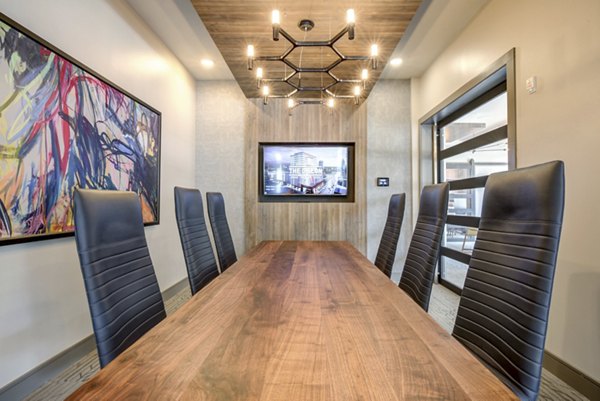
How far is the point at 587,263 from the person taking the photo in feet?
6.05

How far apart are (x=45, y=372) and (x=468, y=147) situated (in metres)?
4.26

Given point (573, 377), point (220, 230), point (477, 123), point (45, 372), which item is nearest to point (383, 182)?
point (477, 123)

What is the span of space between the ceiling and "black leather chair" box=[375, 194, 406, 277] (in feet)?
5.35

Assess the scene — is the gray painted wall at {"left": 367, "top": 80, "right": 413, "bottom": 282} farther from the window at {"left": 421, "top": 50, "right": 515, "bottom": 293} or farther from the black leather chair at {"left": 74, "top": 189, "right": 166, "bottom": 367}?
the black leather chair at {"left": 74, "top": 189, "right": 166, "bottom": 367}

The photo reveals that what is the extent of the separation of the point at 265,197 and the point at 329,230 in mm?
1107

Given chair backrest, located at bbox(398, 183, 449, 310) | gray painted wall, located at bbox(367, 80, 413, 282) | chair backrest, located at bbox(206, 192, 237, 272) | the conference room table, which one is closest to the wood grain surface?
gray painted wall, located at bbox(367, 80, 413, 282)

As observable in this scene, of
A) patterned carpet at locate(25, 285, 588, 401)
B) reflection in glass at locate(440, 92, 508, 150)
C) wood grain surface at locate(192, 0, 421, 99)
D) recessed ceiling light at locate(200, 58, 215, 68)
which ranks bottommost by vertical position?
patterned carpet at locate(25, 285, 588, 401)

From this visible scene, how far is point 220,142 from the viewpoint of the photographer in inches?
182

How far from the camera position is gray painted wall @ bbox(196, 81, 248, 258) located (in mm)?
4605

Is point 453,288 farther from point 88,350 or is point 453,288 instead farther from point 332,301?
point 88,350

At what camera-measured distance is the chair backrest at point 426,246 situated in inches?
61.8

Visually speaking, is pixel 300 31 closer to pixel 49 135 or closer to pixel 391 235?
pixel 391 235

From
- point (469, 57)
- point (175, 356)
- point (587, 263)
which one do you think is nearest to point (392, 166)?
point (469, 57)

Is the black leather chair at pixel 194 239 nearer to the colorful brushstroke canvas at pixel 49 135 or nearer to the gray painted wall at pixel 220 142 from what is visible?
the colorful brushstroke canvas at pixel 49 135
